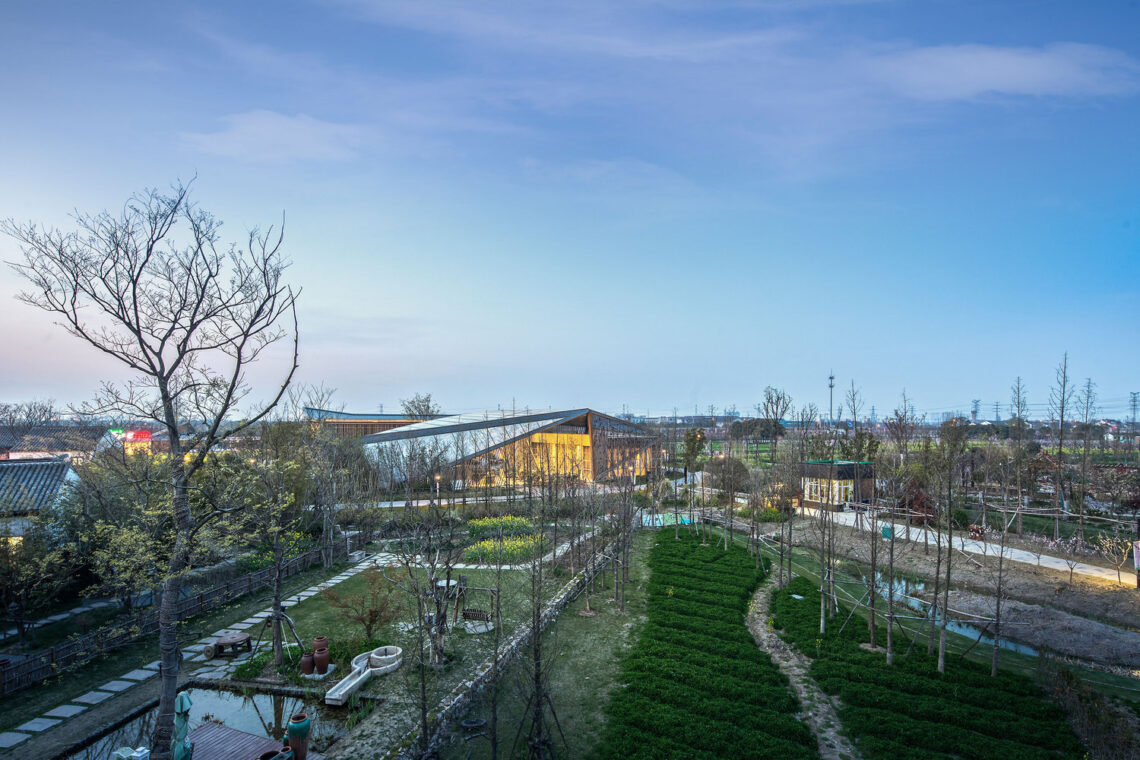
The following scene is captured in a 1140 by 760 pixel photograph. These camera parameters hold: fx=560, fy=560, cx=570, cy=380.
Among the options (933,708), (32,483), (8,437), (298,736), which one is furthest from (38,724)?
(8,437)

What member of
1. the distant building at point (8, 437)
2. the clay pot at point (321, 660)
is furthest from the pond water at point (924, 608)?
the distant building at point (8, 437)

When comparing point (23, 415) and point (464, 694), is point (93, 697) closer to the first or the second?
point (464, 694)

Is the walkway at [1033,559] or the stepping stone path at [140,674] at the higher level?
the walkway at [1033,559]

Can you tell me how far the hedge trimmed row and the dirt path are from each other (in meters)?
0.26

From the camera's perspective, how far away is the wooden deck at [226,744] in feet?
29.1

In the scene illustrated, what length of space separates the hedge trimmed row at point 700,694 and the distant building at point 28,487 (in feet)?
53.8

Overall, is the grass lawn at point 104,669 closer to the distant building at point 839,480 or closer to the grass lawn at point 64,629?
the grass lawn at point 64,629

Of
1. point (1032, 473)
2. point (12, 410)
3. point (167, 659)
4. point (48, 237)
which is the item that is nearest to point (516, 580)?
point (167, 659)

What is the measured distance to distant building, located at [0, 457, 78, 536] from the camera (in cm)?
1583

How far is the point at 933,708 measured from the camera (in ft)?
34.8

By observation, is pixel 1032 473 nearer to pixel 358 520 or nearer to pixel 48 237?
pixel 358 520

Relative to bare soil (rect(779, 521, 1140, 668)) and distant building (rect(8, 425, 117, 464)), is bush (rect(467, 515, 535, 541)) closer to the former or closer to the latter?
bare soil (rect(779, 521, 1140, 668))

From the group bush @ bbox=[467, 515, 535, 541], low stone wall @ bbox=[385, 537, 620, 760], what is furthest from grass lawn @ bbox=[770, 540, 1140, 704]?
bush @ bbox=[467, 515, 535, 541]

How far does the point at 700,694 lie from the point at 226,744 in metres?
8.48
